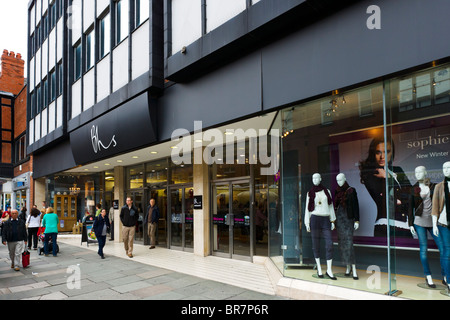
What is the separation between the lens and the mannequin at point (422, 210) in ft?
19.3

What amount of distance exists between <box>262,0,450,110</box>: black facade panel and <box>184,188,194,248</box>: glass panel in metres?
6.00

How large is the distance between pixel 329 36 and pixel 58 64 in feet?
51.1

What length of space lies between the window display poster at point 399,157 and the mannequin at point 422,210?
9cm

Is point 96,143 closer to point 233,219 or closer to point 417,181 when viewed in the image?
point 233,219

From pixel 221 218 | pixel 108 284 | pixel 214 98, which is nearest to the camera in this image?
pixel 108 284

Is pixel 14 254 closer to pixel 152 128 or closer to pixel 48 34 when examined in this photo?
pixel 152 128

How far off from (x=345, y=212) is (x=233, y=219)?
12.8 ft

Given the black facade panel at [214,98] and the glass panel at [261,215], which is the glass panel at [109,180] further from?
the glass panel at [261,215]

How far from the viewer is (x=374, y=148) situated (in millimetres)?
6438

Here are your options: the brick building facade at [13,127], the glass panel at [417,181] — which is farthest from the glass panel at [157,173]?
the brick building facade at [13,127]

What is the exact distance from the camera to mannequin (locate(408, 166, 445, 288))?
588cm

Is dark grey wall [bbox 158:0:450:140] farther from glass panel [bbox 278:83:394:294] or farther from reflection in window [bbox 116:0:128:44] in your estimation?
reflection in window [bbox 116:0:128:44]

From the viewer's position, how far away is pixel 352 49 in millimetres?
5074

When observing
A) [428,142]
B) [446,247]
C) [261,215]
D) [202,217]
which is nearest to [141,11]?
[202,217]
